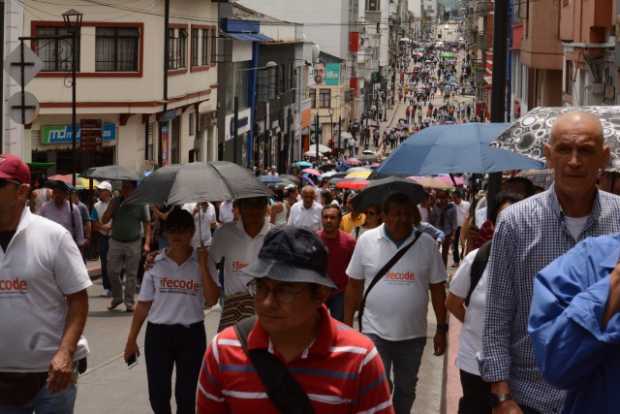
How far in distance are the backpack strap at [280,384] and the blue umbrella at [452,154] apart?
18.6 ft

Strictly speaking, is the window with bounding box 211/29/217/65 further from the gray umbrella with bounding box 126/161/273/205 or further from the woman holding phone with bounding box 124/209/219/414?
the woman holding phone with bounding box 124/209/219/414

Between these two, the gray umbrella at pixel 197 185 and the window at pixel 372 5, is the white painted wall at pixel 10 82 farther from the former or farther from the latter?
the window at pixel 372 5

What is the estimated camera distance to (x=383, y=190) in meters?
10.6

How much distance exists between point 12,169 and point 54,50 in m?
32.9

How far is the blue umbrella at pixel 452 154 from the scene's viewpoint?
9.85m

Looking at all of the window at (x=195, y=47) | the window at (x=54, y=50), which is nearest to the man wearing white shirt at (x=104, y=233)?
the window at (x=54, y=50)

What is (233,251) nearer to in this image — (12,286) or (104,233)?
(12,286)

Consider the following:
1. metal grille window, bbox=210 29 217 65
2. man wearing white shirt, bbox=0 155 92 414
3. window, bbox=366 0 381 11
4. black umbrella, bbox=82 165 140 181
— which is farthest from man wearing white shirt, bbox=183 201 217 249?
window, bbox=366 0 381 11

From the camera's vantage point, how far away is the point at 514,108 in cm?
5441

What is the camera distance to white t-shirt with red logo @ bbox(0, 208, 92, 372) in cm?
620

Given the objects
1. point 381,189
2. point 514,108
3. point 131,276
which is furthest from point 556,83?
point 381,189

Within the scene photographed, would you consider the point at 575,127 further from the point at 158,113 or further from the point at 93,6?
the point at 158,113

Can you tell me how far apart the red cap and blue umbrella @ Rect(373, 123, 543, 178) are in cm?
406

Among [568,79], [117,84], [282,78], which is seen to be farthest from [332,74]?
[568,79]
